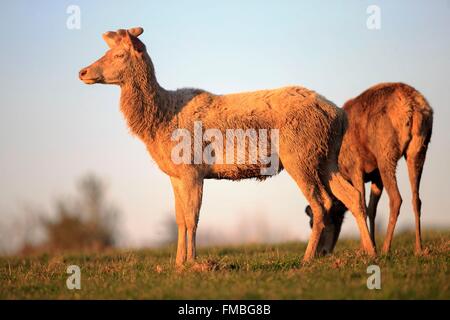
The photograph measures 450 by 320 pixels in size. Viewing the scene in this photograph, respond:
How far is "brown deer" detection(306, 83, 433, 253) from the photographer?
12297 millimetres

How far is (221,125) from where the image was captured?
36.0 ft

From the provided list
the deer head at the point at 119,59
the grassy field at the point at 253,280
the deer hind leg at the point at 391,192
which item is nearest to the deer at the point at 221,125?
the deer head at the point at 119,59

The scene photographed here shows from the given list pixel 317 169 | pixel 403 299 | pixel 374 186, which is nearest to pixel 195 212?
pixel 317 169

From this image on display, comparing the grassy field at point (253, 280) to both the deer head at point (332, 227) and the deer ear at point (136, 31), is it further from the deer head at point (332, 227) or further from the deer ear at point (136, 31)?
the deer ear at point (136, 31)

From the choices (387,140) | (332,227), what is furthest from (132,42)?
(332,227)

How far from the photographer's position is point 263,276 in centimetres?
849

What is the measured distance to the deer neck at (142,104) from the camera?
434 inches

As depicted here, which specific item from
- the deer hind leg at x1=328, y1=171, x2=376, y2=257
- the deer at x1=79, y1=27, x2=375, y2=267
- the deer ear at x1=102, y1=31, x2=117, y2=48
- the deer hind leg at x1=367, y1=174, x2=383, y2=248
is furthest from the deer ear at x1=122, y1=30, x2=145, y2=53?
the deer hind leg at x1=367, y1=174, x2=383, y2=248

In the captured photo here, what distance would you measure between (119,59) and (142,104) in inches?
33.2

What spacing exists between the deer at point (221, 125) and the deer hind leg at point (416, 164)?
172 centimetres

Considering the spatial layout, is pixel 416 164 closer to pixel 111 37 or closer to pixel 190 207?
pixel 190 207

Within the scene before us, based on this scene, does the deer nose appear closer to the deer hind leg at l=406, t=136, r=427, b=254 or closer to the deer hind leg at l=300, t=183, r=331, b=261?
the deer hind leg at l=300, t=183, r=331, b=261
